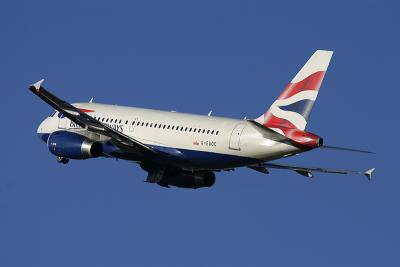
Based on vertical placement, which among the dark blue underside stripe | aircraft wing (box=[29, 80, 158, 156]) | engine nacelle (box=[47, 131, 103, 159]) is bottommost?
engine nacelle (box=[47, 131, 103, 159])

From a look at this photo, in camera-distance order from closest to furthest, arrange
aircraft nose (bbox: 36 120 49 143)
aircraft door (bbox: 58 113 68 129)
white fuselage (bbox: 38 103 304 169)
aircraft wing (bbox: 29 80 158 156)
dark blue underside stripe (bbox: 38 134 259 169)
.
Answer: aircraft wing (bbox: 29 80 158 156) < white fuselage (bbox: 38 103 304 169) < dark blue underside stripe (bbox: 38 134 259 169) < aircraft door (bbox: 58 113 68 129) < aircraft nose (bbox: 36 120 49 143)

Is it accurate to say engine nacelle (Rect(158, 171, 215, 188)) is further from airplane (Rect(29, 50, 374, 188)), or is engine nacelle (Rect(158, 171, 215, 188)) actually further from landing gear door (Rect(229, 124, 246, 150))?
landing gear door (Rect(229, 124, 246, 150))

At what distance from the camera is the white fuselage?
102375 mm

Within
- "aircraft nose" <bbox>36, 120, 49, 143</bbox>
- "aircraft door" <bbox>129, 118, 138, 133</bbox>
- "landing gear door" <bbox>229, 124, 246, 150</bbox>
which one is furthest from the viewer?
"aircraft nose" <bbox>36, 120, 49, 143</bbox>

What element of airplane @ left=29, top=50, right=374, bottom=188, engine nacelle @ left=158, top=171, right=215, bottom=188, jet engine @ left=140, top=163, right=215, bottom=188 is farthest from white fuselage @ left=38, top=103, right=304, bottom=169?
engine nacelle @ left=158, top=171, right=215, bottom=188

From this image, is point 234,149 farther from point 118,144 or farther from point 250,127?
point 118,144

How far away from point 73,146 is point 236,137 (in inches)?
461

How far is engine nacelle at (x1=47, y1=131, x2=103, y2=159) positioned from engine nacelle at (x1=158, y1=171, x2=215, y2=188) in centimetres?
624

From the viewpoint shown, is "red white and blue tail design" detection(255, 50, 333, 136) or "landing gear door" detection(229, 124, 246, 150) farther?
"landing gear door" detection(229, 124, 246, 150)

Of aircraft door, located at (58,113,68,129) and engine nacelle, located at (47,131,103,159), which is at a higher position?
aircraft door, located at (58,113,68,129)

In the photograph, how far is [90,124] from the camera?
105 m

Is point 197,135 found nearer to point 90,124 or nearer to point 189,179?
point 189,179

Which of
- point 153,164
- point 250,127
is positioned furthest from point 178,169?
point 250,127

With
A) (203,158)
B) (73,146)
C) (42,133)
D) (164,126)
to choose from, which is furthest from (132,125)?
(42,133)
